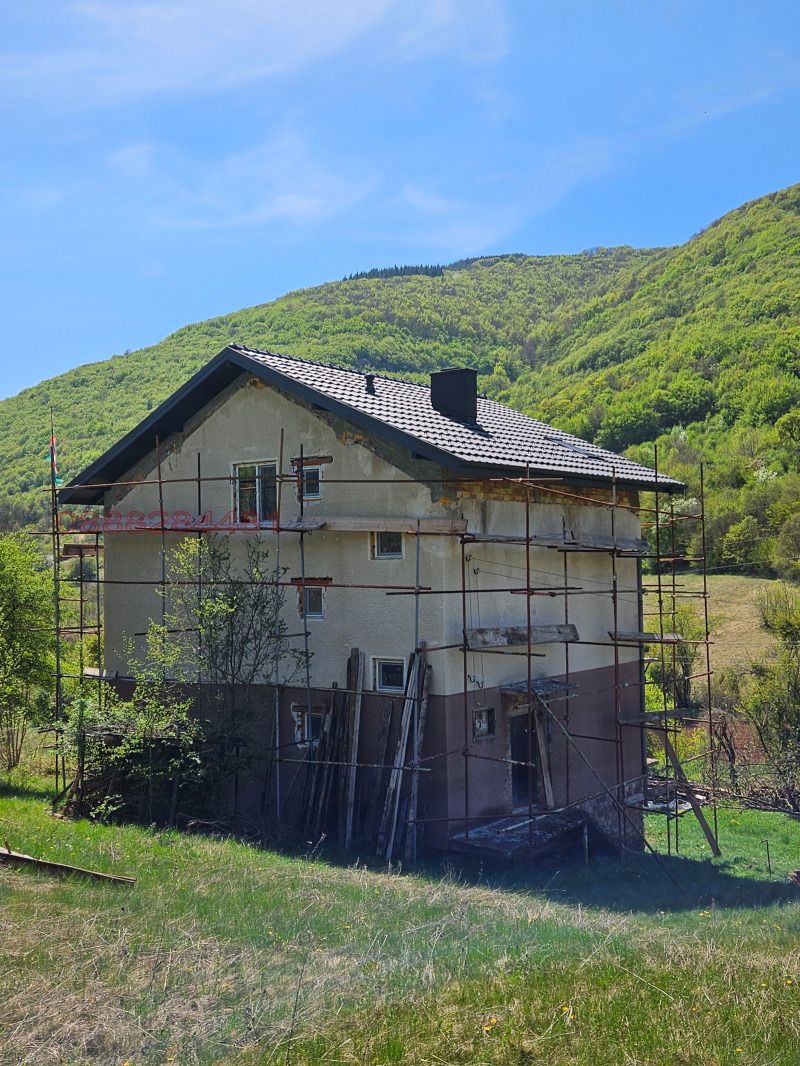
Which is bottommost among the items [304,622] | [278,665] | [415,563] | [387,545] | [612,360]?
[278,665]

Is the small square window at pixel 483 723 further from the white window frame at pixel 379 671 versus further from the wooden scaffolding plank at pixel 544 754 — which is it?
the white window frame at pixel 379 671

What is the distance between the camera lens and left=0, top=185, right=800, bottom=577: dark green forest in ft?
173

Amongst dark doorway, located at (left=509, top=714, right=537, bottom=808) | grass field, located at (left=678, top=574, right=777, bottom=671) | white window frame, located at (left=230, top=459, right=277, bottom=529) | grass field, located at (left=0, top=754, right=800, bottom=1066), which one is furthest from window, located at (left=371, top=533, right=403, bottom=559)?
grass field, located at (left=678, top=574, right=777, bottom=671)

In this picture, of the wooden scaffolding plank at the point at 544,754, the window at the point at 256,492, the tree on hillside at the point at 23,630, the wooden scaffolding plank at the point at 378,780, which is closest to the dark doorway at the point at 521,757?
the wooden scaffolding plank at the point at 544,754

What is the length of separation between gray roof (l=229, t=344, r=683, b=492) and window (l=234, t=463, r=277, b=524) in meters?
1.92

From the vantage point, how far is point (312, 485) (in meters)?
16.7

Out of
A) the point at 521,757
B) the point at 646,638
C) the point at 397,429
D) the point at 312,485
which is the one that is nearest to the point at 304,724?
the point at 521,757

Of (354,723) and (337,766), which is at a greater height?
(354,723)

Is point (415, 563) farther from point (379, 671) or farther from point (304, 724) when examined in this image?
point (304, 724)

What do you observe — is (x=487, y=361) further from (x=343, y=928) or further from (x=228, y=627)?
(x=343, y=928)

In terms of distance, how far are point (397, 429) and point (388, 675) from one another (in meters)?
4.03

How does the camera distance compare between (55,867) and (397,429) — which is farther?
(397,429)

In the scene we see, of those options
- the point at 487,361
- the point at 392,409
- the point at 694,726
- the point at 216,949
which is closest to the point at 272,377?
the point at 392,409

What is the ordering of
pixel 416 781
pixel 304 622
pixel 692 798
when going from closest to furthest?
pixel 416 781
pixel 304 622
pixel 692 798
